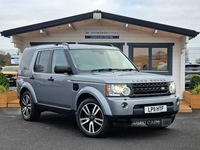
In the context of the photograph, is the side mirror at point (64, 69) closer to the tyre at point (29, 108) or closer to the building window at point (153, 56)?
the tyre at point (29, 108)

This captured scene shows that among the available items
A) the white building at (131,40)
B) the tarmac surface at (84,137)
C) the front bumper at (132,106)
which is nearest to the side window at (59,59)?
the tarmac surface at (84,137)

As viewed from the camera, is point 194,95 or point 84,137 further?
point 194,95

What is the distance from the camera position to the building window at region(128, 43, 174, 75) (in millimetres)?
12641

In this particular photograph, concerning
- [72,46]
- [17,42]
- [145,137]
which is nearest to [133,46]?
[17,42]

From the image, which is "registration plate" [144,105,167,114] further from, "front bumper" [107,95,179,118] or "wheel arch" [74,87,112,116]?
"wheel arch" [74,87,112,116]

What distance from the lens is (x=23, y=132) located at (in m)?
7.07

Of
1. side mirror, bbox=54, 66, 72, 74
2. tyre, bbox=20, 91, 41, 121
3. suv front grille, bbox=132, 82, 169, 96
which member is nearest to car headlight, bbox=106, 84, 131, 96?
suv front grille, bbox=132, 82, 169, 96

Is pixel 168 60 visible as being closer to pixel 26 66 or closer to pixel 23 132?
pixel 26 66

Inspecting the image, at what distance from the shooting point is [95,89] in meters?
6.31

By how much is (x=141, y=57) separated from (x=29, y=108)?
592 cm

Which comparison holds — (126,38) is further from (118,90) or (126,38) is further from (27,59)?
(118,90)

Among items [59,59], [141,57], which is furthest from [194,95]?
[59,59]

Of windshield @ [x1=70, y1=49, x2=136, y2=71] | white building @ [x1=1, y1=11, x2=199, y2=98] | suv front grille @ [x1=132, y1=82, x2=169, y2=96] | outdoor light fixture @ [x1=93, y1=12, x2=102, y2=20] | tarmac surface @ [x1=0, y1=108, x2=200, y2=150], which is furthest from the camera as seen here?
white building @ [x1=1, y1=11, x2=199, y2=98]

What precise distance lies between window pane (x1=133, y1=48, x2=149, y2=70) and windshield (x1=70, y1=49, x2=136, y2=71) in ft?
16.4
